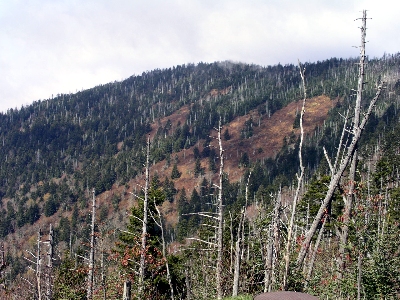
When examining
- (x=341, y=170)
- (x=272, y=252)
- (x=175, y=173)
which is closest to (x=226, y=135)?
(x=175, y=173)

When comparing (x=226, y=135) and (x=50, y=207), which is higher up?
(x=226, y=135)

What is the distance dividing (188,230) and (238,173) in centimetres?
6244

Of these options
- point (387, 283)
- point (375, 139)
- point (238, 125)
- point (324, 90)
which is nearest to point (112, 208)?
point (238, 125)

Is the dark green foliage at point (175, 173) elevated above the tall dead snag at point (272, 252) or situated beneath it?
situated beneath

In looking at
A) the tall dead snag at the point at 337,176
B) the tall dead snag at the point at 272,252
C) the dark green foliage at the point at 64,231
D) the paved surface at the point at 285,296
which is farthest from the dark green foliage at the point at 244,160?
the paved surface at the point at 285,296

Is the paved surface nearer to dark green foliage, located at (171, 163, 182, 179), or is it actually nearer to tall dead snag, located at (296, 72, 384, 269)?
tall dead snag, located at (296, 72, 384, 269)

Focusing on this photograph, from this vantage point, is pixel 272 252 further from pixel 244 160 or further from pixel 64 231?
pixel 244 160

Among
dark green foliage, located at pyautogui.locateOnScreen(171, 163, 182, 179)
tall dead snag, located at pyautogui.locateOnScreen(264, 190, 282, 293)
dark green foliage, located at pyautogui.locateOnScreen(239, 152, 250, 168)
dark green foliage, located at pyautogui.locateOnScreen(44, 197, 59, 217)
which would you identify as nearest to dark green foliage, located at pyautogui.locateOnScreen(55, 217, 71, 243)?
dark green foliage, located at pyautogui.locateOnScreen(44, 197, 59, 217)

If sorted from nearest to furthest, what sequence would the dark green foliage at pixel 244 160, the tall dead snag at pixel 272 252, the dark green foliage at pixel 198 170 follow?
the tall dead snag at pixel 272 252 → the dark green foliage at pixel 198 170 → the dark green foliage at pixel 244 160

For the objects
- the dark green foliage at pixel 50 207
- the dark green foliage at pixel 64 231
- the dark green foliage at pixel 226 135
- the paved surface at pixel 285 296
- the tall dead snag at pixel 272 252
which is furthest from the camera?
the dark green foliage at pixel 226 135

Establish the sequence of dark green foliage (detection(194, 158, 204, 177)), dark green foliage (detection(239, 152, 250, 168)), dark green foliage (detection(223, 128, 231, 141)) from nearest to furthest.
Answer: dark green foliage (detection(194, 158, 204, 177)) → dark green foliage (detection(239, 152, 250, 168)) → dark green foliage (detection(223, 128, 231, 141))

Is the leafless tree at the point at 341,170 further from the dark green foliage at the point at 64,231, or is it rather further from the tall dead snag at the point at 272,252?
the dark green foliage at the point at 64,231

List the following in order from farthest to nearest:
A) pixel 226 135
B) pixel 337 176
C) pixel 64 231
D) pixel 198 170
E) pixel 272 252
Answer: pixel 226 135 < pixel 198 170 < pixel 64 231 < pixel 337 176 < pixel 272 252

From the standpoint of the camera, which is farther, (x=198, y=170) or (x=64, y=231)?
(x=198, y=170)
